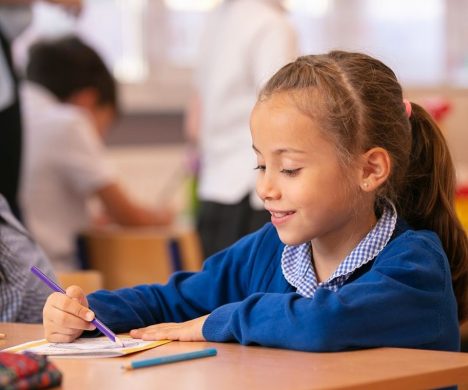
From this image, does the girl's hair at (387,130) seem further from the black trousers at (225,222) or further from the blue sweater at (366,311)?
the black trousers at (225,222)

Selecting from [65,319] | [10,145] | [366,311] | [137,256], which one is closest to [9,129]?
[10,145]

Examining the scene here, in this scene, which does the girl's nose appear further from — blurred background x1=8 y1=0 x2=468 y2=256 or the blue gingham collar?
blurred background x1=8 y1=0 x2=468 y2=256

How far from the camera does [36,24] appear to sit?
4.70 metres

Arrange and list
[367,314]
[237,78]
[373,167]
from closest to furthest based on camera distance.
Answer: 1. [367,314]
2. [373,167]
3. [237,78]

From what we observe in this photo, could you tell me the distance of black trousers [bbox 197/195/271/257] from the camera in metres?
2.93

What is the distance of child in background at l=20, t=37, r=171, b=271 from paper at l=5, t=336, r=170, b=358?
1940 mm

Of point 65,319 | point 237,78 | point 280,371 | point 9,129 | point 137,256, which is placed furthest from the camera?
point 137,256

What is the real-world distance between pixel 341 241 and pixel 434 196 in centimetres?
17

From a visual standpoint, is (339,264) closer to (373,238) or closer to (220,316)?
(373,238)

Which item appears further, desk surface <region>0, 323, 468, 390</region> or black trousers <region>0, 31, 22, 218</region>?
black trousers <region>0, 31, 22, 218</region>

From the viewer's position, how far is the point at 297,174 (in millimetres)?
1441

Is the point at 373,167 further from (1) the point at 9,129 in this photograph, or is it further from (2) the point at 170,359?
(1) the point at 9,129

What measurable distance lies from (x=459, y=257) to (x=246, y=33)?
150 centimetres

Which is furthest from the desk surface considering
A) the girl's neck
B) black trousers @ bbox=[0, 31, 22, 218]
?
black trousers @ bbox=[0, 31, 22, 218]
